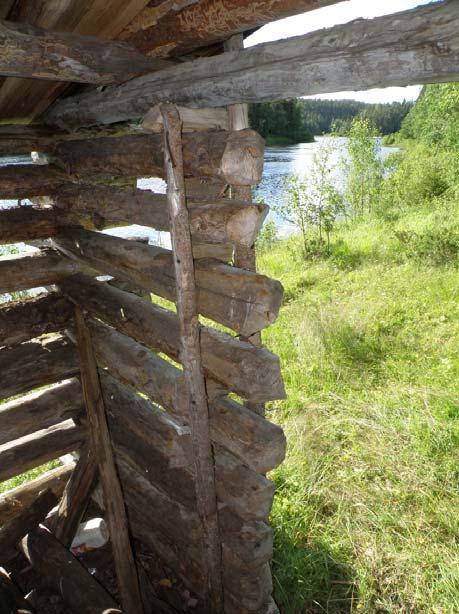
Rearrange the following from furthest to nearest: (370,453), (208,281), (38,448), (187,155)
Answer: (370,453), (38,448), (208,281), (187,155)

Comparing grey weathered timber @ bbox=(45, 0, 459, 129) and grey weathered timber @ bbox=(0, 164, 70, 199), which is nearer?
grey weathered timber @ bbox=(45, 0, 459, 129)

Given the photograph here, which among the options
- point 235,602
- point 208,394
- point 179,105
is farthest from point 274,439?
point 179,105

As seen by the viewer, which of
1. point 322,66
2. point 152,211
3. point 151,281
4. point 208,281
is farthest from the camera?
point 151,281

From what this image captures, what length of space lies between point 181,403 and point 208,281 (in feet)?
2.65

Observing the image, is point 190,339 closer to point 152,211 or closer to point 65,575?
point 152,211

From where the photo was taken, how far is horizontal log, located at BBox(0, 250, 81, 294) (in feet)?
10.5

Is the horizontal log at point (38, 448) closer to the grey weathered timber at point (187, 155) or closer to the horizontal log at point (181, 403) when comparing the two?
the horizontal log at point (181, 403)

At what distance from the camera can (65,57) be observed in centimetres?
222

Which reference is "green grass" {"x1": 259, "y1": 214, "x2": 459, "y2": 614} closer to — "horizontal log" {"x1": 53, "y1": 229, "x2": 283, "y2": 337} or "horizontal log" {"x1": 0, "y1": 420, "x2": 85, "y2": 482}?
"horizontal log" {"x1": 0, "y1": 420, "x2": 85, "y2": 482}

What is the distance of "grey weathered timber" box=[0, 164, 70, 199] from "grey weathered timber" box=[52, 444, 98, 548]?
2.11 m

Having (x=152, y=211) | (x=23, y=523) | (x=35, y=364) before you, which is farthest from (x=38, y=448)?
(x=152, y=211)

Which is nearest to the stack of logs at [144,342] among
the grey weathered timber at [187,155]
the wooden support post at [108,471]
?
the grey weathered timber at [187,155]

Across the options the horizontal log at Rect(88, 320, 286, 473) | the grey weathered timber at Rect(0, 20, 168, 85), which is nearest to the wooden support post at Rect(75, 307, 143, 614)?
the horizontal log at Rect(88, 320, 286, 473)

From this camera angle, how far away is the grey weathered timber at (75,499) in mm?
3746
